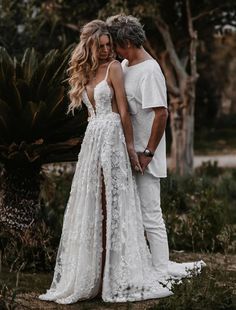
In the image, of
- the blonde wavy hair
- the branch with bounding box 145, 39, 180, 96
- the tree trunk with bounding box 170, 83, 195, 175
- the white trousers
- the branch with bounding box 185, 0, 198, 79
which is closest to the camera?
the blonde wavy hair

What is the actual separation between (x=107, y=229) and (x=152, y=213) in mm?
431

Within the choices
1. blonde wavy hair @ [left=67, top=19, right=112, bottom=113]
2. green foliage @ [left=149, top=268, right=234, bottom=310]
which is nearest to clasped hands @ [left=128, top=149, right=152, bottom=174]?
blonde wavy hair @ [left=67, top=19, right=112, bottom=113]

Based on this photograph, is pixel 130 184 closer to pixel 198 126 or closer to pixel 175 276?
pixel 175 276

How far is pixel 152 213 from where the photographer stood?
639 centimetres

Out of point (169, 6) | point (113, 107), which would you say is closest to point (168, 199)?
point (113, 107)

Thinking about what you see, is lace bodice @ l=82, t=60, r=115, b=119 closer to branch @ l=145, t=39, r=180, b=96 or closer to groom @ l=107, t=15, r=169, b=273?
groom @ l=107, t=15, r=169, b=273

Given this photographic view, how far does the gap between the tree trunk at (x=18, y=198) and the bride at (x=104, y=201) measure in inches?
65.7

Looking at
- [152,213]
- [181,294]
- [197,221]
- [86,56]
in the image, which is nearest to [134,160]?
[152,213]

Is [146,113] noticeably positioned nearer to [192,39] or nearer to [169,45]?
[192,39]

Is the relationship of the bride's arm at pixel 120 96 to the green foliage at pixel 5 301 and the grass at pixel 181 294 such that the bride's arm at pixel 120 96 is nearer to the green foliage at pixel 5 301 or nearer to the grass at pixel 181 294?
the grass at pixel 181 294

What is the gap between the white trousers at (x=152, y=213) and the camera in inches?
250

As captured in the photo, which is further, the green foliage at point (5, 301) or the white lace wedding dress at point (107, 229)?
the white lace wedding dress at point (107, 229)

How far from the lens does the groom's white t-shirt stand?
6117 mm

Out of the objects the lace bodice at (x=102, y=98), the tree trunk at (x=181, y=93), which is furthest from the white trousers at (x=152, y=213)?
the tree trunk at (x=181, y=93)
